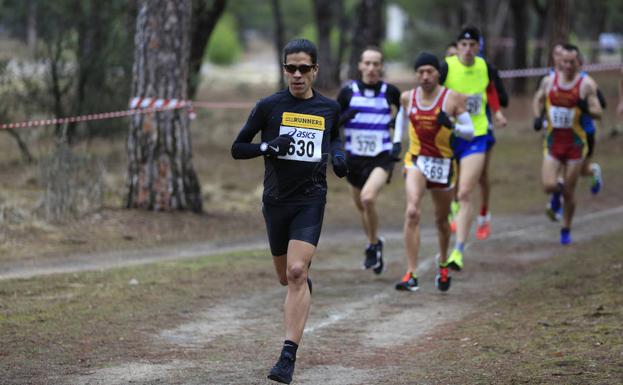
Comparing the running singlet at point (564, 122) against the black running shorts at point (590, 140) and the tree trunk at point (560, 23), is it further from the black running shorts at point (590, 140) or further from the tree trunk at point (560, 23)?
the tree trunk at point (560, 23)

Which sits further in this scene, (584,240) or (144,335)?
(584,240)

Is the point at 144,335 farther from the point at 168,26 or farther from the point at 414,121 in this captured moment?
the point at 168,26

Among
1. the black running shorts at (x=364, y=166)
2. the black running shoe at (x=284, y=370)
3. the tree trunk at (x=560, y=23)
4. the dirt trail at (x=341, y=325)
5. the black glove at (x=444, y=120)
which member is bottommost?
the dirt trail at (x=341, y=325)

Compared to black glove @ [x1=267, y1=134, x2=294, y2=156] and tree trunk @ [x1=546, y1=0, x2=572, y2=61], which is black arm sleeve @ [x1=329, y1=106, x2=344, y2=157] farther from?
tree trunk @ [x1=546, y1=0, x2=572, y2=61]

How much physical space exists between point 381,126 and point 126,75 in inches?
373

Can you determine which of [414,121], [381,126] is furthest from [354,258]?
[414,121]

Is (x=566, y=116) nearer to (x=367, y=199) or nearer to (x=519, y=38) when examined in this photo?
(x=367, y=199)

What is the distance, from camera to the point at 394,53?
88.6 m

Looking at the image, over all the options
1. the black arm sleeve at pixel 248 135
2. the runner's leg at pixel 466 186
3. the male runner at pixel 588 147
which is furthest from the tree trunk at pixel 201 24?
the black arm sleeve at pixel 248 135

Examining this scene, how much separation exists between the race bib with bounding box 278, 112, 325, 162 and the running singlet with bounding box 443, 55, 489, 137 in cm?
459

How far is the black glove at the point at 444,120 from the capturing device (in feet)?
31.9

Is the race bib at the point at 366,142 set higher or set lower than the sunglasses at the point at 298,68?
lower

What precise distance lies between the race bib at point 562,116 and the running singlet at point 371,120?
8.47ft

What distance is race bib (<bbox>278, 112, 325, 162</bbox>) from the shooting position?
689cm
